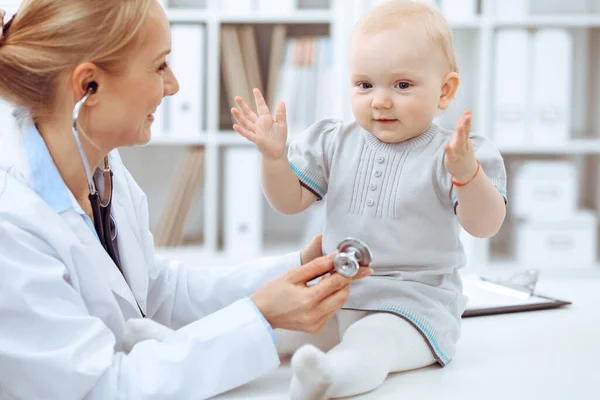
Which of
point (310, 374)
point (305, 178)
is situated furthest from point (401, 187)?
point (310, 374)

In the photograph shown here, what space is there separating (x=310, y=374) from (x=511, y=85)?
2278 millimetres

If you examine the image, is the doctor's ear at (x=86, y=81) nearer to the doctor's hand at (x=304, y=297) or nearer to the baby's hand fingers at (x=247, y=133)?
the baby's hand fingers at (x=247, y=133)

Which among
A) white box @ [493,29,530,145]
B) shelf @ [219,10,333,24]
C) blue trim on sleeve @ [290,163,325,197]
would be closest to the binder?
shelf @ [219,10,333,24]

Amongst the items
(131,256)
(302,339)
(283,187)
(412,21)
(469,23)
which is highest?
(469,23)

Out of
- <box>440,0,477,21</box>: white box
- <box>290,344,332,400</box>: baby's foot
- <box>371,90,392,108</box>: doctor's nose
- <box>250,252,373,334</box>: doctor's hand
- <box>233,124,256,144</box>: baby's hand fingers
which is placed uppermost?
<box>440,0,477,21</box>: white box

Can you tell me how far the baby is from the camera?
3.65 feet

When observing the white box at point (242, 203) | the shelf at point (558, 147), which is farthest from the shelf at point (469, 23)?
the white box at point (242, 203)

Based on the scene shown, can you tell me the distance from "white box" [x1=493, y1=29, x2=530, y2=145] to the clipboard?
1.54m

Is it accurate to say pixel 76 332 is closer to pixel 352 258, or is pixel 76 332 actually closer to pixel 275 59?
pixel 352 258

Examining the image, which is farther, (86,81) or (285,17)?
(285,17)

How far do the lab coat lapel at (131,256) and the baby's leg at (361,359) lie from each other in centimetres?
34

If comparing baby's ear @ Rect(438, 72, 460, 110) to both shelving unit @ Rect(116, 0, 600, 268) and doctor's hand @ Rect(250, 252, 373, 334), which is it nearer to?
doctor's hand @ Rect(250, 252, 373, 334)

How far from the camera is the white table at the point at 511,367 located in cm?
99

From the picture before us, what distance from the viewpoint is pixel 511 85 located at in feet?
9.71
